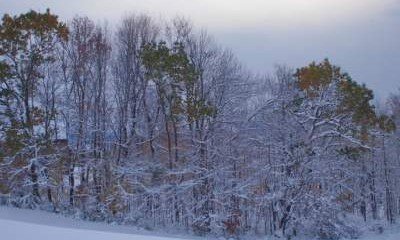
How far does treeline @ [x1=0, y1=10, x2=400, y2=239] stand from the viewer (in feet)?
69.5

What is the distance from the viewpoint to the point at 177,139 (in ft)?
82.1

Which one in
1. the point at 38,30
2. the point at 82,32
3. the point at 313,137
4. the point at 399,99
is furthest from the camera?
the point at 399,99

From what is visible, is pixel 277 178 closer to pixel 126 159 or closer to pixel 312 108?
pixel 312 108

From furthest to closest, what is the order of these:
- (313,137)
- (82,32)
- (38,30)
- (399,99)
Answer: (399,99), (82,32), (313,137), (38,30)

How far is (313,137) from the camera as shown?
22.9 metres

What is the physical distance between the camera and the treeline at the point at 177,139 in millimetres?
21188

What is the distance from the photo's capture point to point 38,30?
21062 mm

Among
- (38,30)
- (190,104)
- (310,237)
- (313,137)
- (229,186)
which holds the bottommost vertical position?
(310,237)

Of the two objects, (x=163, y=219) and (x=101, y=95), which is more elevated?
(x=101, y=95)

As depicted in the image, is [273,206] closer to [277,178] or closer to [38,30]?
[277,178]

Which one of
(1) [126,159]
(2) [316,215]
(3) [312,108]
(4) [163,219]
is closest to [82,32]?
(1) [126,159]

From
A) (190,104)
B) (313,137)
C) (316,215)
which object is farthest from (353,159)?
(190,104)

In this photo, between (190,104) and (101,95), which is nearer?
(190,104)

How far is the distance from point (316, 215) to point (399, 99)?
1063 inches
